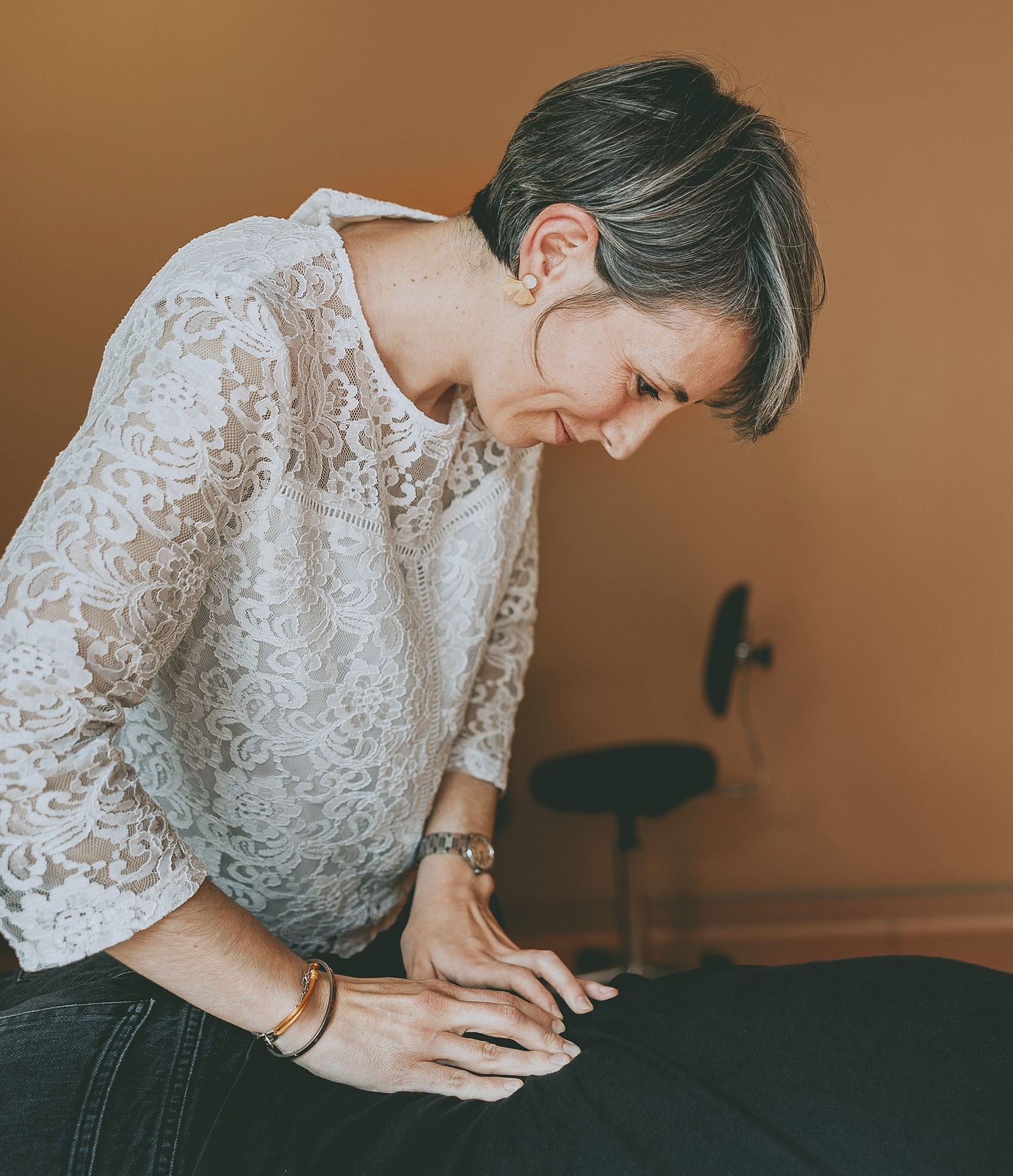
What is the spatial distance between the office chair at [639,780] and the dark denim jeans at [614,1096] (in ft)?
5.82

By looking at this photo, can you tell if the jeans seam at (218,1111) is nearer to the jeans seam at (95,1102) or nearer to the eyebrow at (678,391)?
the jeans seam at (95,1102)

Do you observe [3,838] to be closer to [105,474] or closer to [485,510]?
[105,474]

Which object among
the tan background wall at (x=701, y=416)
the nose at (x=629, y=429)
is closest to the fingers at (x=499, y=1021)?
the nose at (x=629, y=429)

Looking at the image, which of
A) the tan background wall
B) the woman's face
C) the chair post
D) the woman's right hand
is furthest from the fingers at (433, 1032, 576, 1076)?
the tan background wall

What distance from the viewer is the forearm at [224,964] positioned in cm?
82

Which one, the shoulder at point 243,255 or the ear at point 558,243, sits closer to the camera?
the shoulder at point 243,255

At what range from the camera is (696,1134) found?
A: 0.72 metres

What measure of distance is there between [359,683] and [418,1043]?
1.13 ft

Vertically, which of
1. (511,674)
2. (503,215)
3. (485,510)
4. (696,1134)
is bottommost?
(696,1134)

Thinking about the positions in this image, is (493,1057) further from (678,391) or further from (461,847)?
(678,391)

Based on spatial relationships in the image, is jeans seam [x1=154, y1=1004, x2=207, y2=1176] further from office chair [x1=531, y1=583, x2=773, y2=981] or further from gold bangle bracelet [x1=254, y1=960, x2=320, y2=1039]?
office chair [x1=531, y1=583, x2=773, y2=981]

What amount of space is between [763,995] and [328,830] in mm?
487

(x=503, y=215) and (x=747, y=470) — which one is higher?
(x=503, y=215)

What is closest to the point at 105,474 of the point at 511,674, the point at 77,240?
the point at 511,674
